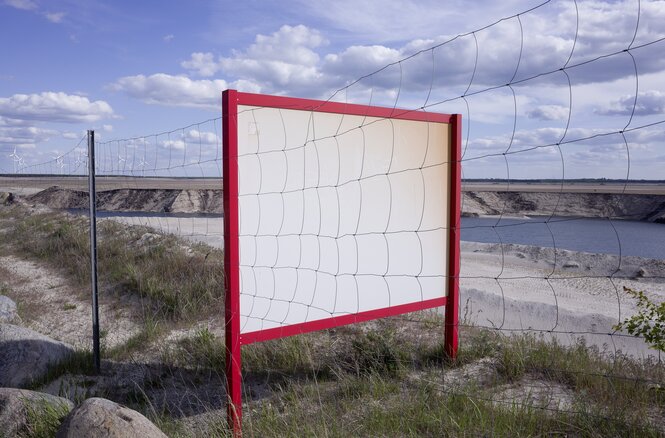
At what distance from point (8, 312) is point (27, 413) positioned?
15.0 ft

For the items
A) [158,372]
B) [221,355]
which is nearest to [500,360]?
[221,355]

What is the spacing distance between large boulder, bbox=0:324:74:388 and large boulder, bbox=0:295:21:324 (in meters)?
1.58

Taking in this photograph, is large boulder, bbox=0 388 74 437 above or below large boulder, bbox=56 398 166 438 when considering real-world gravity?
below

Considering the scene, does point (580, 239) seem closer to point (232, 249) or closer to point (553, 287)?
point (553, 287)

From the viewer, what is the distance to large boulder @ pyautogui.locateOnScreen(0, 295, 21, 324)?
7.58m

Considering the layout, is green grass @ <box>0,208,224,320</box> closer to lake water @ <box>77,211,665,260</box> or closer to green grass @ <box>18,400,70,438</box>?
green grass @ <box>18,400,70,438</box>

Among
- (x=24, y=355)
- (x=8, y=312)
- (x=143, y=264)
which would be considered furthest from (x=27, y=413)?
(x=143, y=264)

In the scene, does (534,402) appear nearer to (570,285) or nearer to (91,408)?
(91,408)

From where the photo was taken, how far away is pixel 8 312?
25.5ft

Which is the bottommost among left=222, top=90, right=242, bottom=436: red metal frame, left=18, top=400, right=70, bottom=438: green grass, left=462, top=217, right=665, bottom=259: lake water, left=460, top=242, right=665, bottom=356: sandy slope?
left=462, top=217, right=665, bottom=259: lake water

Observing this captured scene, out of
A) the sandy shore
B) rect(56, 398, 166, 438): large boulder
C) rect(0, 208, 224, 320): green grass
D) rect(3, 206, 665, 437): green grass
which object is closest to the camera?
rect(56, 398, 166, 438): large boulder

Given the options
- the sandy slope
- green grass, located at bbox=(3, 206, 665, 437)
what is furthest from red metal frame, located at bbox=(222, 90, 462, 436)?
the sandy slope

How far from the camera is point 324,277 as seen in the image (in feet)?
15.0

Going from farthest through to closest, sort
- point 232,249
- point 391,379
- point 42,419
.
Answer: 1. point 391,379
2. point 232,249
3. point 42,419
